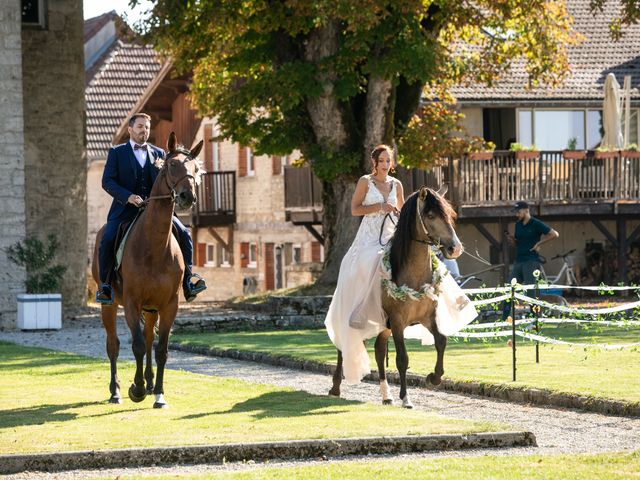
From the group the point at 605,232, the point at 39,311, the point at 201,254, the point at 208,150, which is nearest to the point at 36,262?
the point at 39,311

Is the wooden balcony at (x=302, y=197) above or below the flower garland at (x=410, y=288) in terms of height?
above

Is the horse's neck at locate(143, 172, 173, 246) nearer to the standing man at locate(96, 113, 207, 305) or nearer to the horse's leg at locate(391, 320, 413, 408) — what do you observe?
the standing man at locate(96, 113, 207, 305)

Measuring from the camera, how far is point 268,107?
36188 millimetres

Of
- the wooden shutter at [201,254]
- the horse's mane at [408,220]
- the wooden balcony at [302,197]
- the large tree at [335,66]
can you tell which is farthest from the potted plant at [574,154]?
the horse's mane at [408,220]

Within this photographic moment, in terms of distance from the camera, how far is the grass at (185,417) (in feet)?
40.5

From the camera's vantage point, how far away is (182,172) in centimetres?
1440

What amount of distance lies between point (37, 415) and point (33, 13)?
82.5ft

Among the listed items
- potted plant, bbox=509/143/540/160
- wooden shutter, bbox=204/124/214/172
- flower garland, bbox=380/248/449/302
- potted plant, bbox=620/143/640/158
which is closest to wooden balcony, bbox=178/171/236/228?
wooden shutter, bbox=204/124/214/172

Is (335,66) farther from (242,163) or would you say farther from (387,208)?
(242,163)

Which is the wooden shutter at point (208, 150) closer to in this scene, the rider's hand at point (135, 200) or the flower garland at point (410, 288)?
the flower garland at point (410, 288)

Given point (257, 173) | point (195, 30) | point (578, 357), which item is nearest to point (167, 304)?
point (578, 357)

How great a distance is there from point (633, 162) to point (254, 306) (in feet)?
38.2

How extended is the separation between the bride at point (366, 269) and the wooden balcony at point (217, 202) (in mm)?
40823

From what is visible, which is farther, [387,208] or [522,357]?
[522,357]
